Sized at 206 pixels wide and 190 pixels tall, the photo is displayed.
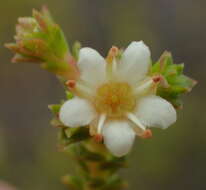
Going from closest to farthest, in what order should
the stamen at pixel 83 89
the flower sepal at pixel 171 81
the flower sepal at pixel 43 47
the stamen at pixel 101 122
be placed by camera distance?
1. the stamen at pixel 101 122
2. the stamen at pixel 83 89
3. the flower sepal at pixel 171 81
4. the flower sepal at pixel 43 47

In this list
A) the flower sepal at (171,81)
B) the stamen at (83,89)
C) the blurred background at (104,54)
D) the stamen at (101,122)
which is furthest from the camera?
the blurred background at (104,54)

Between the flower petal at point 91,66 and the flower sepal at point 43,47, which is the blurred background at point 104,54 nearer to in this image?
the flower sepal at point 43,47

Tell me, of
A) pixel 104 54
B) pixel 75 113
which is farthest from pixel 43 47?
pixel 104 54

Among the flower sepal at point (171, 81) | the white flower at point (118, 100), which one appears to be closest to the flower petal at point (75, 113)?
the white flower at point (118, 100)

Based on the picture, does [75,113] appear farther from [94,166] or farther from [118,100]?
[94,166]

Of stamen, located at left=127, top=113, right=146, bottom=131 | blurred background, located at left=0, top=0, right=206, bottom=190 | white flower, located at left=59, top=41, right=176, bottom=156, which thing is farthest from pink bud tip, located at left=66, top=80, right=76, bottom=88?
blurred background, located at left=0, top=0, right=206, bottom=190

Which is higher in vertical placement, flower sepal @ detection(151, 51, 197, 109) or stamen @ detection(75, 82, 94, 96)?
stamen @ detection(75, 82, 94, 96)

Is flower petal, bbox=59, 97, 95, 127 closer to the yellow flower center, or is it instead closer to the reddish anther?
the yellow flower center
